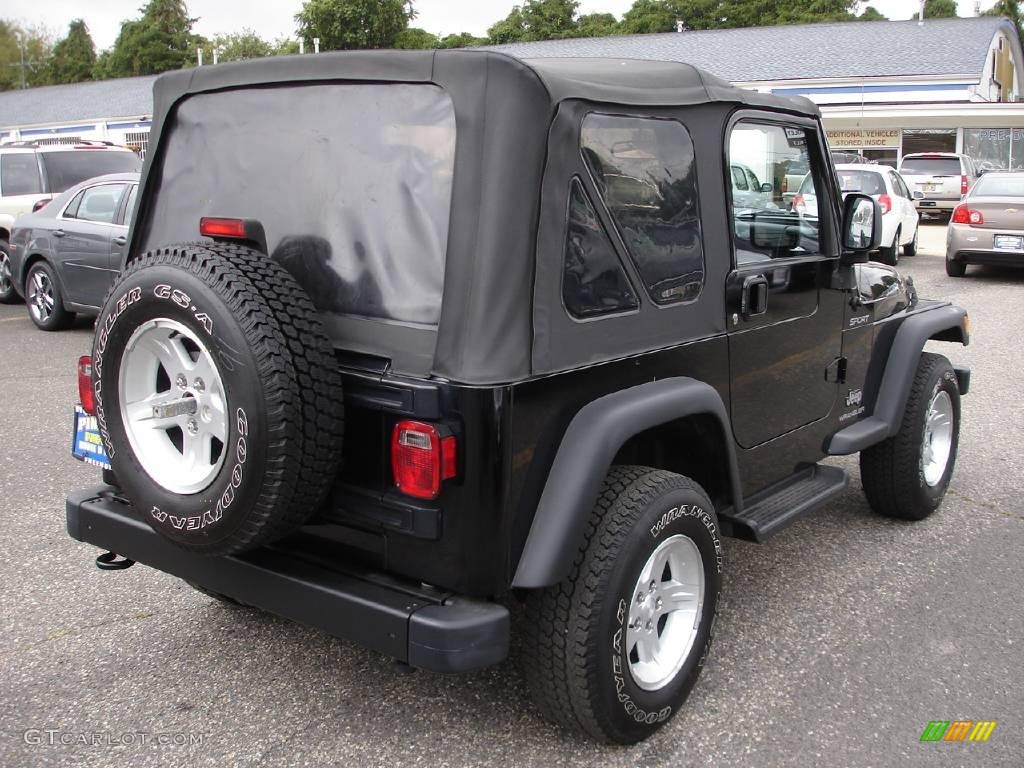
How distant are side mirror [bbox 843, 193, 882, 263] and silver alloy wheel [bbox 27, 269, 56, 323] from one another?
8.43 meters

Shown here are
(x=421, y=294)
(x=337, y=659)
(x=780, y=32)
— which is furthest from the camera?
(x=780, y=32)

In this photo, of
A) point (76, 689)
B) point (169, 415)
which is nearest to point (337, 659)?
point (76, 689)

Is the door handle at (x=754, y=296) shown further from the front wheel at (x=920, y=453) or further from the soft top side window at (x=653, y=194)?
the front wheel at (x=920, y=453)

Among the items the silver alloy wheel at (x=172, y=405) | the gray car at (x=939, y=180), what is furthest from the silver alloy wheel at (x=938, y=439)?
the gray car at (x=939, y=180)

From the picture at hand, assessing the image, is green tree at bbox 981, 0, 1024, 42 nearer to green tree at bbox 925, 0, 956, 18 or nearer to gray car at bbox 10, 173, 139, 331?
green tree at bbox 925, 0, 956, 18

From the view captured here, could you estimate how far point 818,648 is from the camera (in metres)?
3.59

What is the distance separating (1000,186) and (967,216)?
673 millimetres

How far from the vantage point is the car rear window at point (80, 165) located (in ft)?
40.0

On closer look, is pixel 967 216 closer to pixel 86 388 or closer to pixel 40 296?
pixel 40 296

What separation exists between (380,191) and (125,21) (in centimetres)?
9819

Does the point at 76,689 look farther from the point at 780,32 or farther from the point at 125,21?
the point at 125,21

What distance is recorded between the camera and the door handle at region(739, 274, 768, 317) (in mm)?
3480

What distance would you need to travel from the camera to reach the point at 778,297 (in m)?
3.70

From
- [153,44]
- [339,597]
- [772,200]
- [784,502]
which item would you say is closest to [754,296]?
[772,200]
